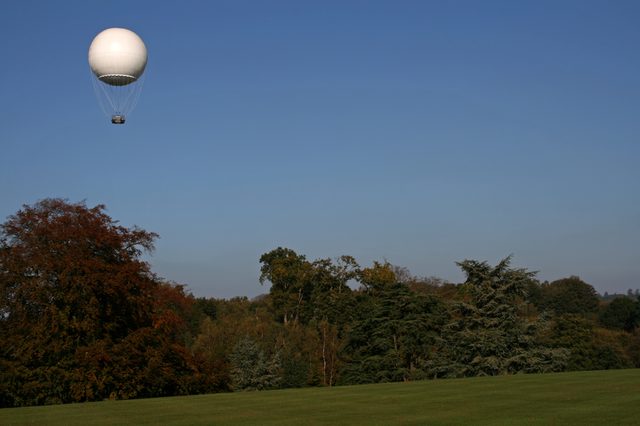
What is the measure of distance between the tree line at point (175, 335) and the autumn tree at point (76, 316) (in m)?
0.06

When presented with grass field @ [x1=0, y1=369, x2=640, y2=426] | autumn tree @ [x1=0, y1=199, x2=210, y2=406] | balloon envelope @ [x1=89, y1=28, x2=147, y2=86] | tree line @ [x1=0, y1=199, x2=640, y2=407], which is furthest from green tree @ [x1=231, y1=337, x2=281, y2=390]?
grass field @ [x1=0, y1=369, x2=640, y2=426]

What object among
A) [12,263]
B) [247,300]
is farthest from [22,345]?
[247,300]

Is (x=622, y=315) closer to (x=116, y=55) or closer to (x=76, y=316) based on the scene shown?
(x=76, y=316)

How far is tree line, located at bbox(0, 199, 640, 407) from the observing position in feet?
102

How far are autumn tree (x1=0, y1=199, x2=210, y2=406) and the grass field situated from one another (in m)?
8.29

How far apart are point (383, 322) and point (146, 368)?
25.0 meters

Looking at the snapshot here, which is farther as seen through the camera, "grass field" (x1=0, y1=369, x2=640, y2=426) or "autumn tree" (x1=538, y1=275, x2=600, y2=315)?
"autumn tree" (x1=538, y1=275, x2=600, y2=315)

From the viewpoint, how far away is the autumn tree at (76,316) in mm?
30656

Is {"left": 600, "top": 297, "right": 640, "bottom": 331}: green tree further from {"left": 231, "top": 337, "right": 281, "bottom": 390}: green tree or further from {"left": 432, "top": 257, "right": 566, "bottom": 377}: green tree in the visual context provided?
{"left": 432, "top": 257, "right": 566, "bottom": 377}: green tree

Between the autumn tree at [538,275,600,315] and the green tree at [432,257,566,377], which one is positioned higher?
the autumn tree at [538,275,600,315]

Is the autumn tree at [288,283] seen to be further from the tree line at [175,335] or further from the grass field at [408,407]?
the grass field at [408,407]

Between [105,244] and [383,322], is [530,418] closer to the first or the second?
[105,244]

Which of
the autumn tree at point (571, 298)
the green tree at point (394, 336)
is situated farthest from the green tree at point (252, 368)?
the autumn tree at point (571, 298)

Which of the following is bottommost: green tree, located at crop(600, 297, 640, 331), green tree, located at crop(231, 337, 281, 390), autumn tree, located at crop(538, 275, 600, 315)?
green tree, located at crop(231, 337, 281, 390)
